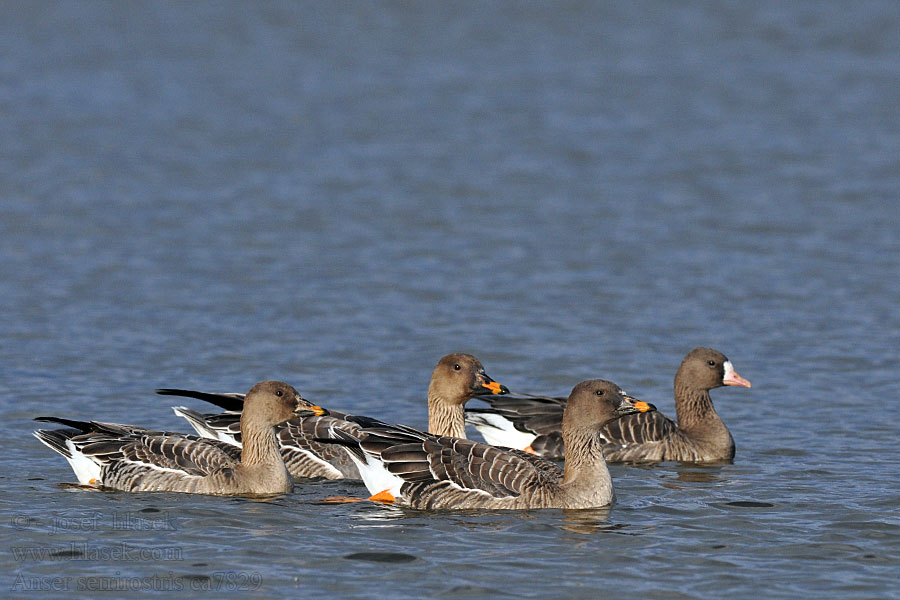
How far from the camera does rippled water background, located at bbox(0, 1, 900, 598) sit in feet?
37.4

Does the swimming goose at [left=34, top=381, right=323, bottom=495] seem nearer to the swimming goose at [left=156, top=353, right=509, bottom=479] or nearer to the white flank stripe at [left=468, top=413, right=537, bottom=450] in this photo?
the swimming goose at [left=156, top=353, right=509, bottom=479]

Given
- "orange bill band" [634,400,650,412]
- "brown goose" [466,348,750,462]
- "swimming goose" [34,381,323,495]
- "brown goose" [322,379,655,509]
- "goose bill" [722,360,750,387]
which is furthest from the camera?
"goose bill" [722,360,750,387]

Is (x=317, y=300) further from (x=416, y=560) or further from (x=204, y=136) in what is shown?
(x=204, y=136)

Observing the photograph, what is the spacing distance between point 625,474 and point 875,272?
10.0 m

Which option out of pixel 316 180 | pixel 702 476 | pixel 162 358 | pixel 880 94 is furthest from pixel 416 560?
pixel 880 94

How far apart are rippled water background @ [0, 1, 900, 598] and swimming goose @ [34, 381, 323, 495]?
0.28m

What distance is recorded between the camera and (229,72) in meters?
41.8

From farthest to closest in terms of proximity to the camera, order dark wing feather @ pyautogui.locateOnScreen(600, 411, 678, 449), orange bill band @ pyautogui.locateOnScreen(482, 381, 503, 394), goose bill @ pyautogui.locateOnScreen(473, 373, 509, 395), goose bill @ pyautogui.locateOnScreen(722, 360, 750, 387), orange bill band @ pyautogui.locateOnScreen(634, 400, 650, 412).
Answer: goose bill @ pyautogui.locateOnScreen(722, 360, 750, 387)
dark wing feather @ pyautogui.locateOnScreen(600, 411, 678, 449)
goose bill @ pyautogui.locateOnScreen(473, 373, 509, 395)
orange bill band @ pyautogui.locateOnScreen(482, 381, 503, 394)
orange bill band @ pyautogui.locateOnScreen(634, 400, 650, 412)

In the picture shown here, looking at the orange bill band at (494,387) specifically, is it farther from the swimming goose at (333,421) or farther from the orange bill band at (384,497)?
the orange bill band at (384,497)

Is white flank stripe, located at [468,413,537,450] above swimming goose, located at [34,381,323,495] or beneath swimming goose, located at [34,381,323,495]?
above

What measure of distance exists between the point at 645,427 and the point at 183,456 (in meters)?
4.98

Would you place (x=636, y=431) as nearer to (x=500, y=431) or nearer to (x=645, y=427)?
(x=645, y=427)

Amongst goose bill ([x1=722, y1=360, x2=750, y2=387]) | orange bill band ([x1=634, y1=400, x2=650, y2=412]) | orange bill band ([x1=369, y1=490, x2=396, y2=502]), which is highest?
goose bill ([x1=722, y1=360, x2=750, y2=387])

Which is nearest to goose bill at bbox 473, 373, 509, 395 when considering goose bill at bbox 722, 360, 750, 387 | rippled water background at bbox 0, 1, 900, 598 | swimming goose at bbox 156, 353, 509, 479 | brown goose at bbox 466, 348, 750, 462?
swimming goose at bbox 156, 353, 509, 479
